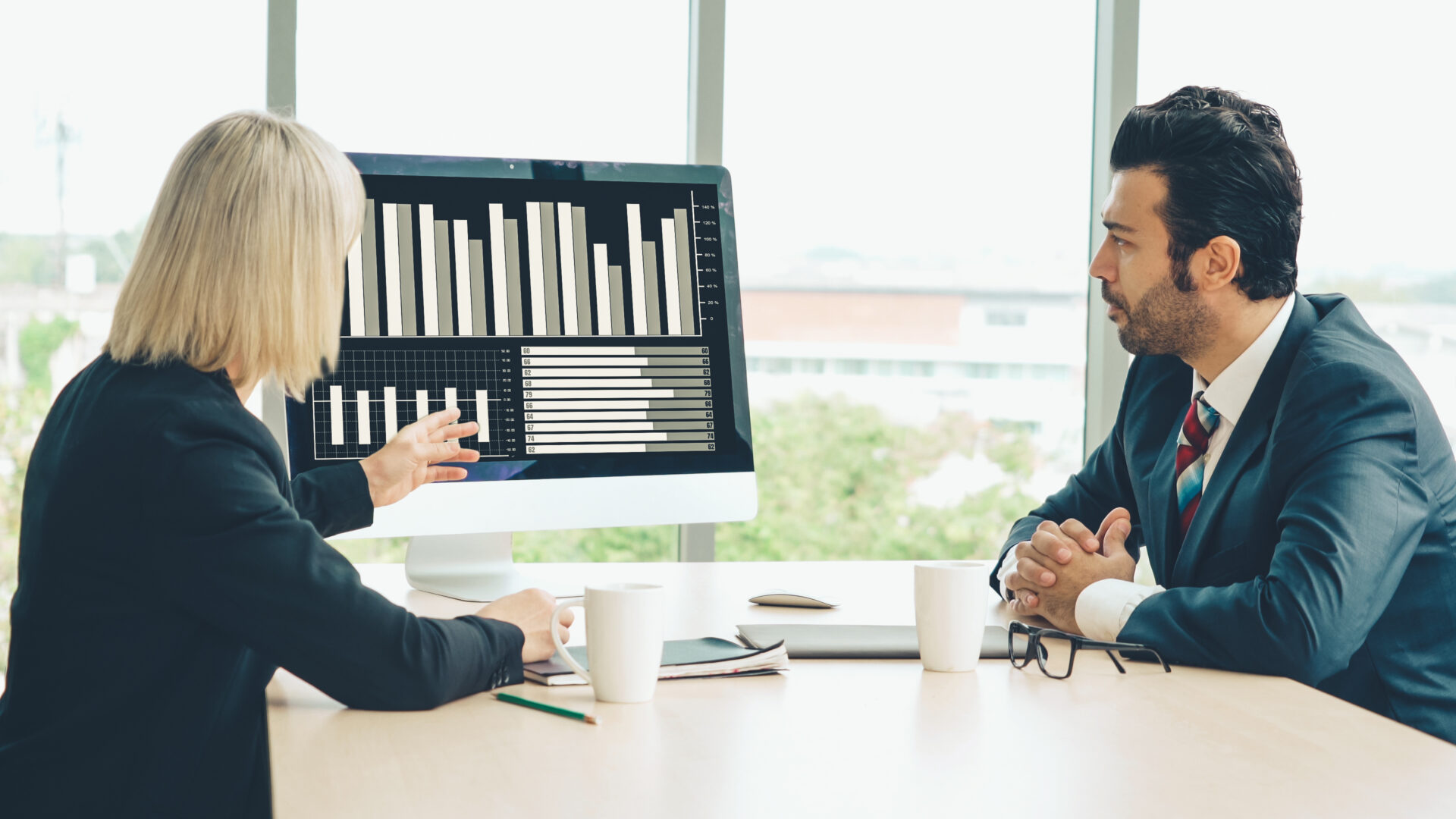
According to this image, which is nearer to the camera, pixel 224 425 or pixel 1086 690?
pixel 224 425

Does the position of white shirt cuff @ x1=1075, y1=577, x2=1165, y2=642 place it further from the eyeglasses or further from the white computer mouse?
the white computer mouse

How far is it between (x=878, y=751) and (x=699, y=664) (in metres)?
0.26

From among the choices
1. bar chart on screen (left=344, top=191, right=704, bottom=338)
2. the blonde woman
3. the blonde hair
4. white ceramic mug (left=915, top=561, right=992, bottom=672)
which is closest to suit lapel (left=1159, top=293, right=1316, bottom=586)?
white ceramic mug (left=915, top=561, right=992, bottom=672)

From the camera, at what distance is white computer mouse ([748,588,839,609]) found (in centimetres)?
147

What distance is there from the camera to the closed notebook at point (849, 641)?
3.92 feet

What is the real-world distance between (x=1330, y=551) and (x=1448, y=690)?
0.98ft

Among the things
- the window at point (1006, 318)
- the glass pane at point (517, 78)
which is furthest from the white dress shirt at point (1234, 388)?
the window at point (1006, 318)

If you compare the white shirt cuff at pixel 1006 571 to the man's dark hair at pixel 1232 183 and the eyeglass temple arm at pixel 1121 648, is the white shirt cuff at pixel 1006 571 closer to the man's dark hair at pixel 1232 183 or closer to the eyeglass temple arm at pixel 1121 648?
the eyeglass temple arm at pixel 1121 648

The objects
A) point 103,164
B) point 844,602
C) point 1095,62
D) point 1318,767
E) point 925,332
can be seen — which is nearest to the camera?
point 1318,767

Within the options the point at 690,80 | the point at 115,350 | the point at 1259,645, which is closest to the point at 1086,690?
the point at 1259,645

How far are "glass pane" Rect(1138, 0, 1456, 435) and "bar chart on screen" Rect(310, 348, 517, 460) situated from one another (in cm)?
212

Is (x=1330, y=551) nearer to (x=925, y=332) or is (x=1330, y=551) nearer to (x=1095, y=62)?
(x=1095, y=62)

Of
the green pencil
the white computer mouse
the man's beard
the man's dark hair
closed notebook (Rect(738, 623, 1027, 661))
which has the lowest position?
the white computer mouse

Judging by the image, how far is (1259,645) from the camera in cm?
115
